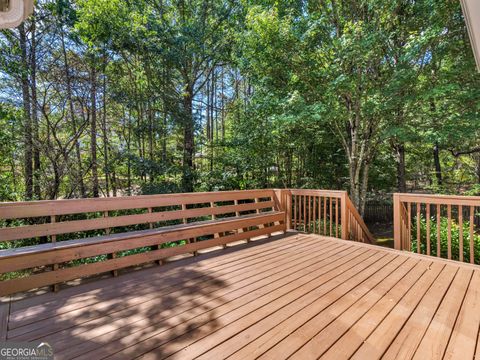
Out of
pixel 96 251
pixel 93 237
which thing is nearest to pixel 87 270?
pixel 96 251

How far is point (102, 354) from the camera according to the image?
60.9 inches

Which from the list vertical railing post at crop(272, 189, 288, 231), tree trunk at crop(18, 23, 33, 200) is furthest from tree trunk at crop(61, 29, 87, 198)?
vertical railing post at crop(272, 189, 288, 231)

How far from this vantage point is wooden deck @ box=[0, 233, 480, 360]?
1.61 m

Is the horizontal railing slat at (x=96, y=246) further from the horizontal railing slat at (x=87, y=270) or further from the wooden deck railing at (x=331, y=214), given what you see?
the wooden deck railing at (x=331, y=214)

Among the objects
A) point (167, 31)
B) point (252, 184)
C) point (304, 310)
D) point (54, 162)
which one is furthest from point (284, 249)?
point (167, 31)

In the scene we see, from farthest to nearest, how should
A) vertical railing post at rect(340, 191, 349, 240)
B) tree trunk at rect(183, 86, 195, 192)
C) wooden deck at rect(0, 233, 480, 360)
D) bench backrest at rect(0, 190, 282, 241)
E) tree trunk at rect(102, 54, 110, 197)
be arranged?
tree trunk at rect(183, 86, 195, 192), tree trunk at rect(102, 54, 110, 197), vertical railing post at rect(340, 191, 349, 240), bench backrest at rect(0, 190, 282, 241), wooden deck at rect(0, 233, 480, 360)

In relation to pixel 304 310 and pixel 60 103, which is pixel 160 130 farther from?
pixel 304 310

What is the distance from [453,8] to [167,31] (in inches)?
247

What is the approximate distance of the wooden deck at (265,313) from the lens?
161 cm

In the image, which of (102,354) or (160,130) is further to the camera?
(160,130)

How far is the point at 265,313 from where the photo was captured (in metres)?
2.00

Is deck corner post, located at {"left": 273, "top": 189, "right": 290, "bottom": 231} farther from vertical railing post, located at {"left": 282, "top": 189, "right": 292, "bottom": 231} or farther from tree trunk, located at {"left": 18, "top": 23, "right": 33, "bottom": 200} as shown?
tree trunk, located at {"left": 18, "top": 23, "right": 33, "bottom": 200}

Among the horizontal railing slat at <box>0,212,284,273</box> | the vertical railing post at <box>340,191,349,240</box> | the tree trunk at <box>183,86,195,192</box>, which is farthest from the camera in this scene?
the tree trunk at <box>183,86,195,192</box>

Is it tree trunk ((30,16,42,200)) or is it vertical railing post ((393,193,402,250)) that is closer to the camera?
vertical railing post ((393,193,402,250))
